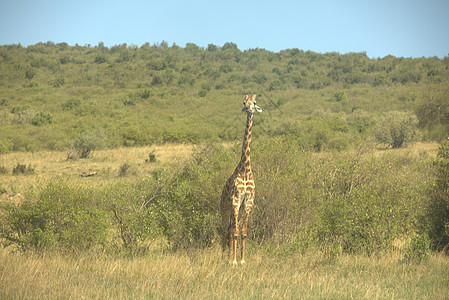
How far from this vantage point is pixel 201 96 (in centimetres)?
6919

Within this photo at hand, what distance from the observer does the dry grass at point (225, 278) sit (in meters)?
5.66

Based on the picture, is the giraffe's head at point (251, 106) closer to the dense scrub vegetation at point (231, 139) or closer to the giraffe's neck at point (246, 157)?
the giraffe's neck at point (246, 157)

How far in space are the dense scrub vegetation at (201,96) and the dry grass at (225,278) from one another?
18.1m

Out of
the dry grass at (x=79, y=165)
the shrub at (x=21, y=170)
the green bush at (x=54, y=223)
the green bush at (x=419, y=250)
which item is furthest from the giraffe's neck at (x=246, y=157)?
the shrub at (x=21, y=170)

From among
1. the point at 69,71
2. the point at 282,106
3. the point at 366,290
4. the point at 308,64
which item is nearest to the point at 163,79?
the point at 69,71

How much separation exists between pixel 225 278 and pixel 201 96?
64.0 m

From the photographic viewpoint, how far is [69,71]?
7869 centimetres

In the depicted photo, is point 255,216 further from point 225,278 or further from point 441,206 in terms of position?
point 441,206

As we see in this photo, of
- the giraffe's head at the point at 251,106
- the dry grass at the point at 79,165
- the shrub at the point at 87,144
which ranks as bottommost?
the dry grass at the point at 79,165

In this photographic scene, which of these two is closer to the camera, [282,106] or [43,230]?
[43,230]

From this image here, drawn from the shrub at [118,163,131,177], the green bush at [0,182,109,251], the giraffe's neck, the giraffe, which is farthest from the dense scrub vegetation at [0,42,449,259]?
the giraffe's neck

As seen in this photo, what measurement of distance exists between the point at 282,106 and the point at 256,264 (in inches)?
2179

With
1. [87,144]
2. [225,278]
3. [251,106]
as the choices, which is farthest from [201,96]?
[225,278]

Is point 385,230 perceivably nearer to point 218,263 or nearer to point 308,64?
point 218,263
